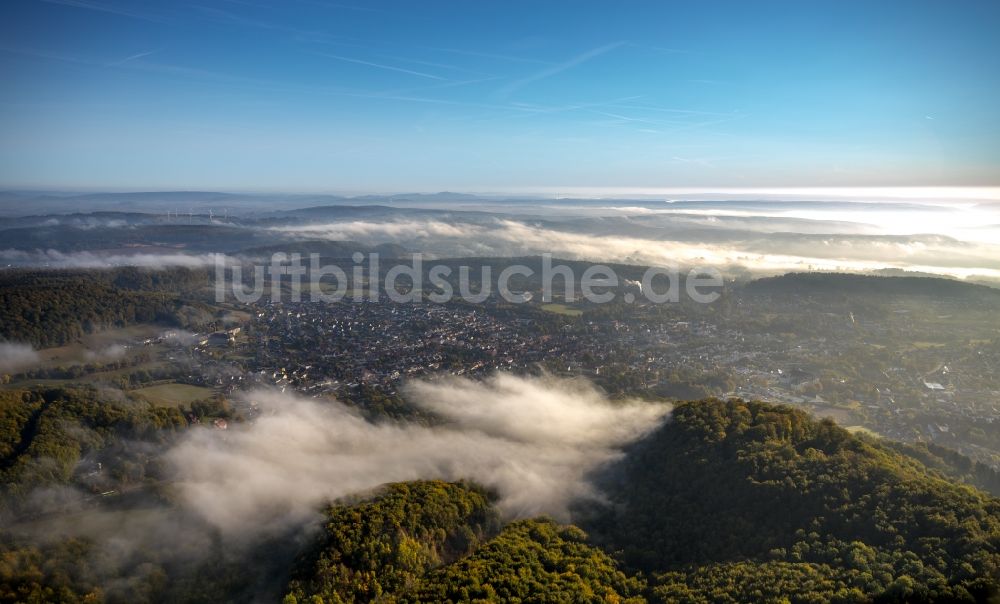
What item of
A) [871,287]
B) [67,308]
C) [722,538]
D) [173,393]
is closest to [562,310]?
[871,287]

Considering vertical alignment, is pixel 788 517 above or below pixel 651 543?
above

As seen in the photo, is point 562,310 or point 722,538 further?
point 562,310

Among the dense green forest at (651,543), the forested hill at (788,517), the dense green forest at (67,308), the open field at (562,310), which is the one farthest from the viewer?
the open field at (562,310)

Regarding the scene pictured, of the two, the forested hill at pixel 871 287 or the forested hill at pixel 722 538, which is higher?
the forested hill at pixel 871 287

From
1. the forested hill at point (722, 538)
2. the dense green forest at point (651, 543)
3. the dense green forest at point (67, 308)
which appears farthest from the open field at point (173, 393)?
the forested hill at point (722, 538)

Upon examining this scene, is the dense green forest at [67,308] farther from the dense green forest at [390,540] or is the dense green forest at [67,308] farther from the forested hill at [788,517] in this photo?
the forested hill at [788,517]

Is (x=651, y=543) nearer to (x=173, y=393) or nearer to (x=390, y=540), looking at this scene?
(x=390, y=540)

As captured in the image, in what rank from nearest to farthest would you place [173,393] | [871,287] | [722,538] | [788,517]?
[788,517] → [722,538] → [173,393] → [871,287]

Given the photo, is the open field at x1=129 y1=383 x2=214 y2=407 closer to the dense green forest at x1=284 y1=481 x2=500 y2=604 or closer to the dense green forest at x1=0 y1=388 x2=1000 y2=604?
the dense green forest at x1=0 y1=388 x2=1000 y2=604

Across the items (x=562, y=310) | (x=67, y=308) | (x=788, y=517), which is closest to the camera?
(x=788, y=517)

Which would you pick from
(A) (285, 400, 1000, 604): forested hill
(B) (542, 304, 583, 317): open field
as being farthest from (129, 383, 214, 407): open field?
(B) (542, 304, 583, 317): open field

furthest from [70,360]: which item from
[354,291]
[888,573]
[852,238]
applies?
[852,238]
